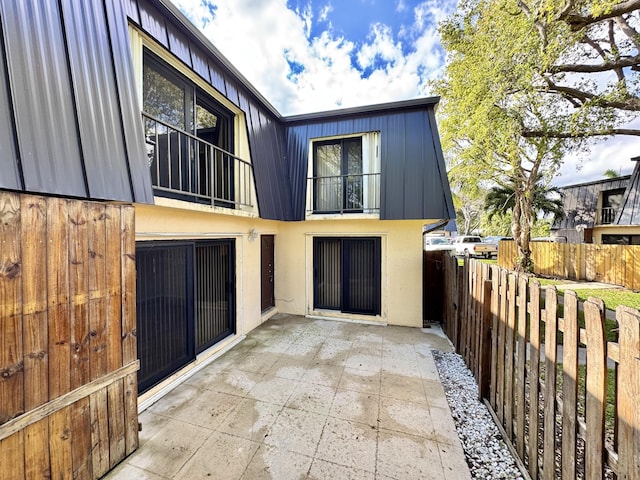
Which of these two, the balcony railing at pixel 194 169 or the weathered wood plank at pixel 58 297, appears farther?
the balcony railing at pixel 194 169

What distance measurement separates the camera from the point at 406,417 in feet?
10.4

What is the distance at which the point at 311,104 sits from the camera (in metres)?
7.28

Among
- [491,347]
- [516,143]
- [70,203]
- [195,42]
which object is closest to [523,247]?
[516,143]

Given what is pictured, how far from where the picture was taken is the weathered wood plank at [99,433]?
2.30 meters

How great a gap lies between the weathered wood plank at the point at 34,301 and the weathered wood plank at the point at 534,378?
399 centimetres

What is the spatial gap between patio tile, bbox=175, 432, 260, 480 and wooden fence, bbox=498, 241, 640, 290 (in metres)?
16.0

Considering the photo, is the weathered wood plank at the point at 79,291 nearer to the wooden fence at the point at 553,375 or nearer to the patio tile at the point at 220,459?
the patio tile at the point at 220,459

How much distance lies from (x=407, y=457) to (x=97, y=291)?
3.45 m

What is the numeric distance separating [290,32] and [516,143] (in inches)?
339

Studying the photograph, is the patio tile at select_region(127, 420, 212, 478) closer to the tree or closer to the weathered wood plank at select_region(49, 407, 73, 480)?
the weathered wood plank at select_region(49, 407, 73, 480)

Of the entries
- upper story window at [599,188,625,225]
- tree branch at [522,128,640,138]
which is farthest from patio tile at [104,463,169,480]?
upper story window at [599,188,625,225]

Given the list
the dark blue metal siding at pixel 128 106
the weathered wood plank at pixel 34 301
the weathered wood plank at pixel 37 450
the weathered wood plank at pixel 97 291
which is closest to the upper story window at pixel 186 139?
the dark blue metal siding at pixel 128 106

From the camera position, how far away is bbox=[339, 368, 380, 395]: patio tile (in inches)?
148

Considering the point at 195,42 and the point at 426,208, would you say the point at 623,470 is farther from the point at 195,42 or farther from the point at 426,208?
the point at 195,42
